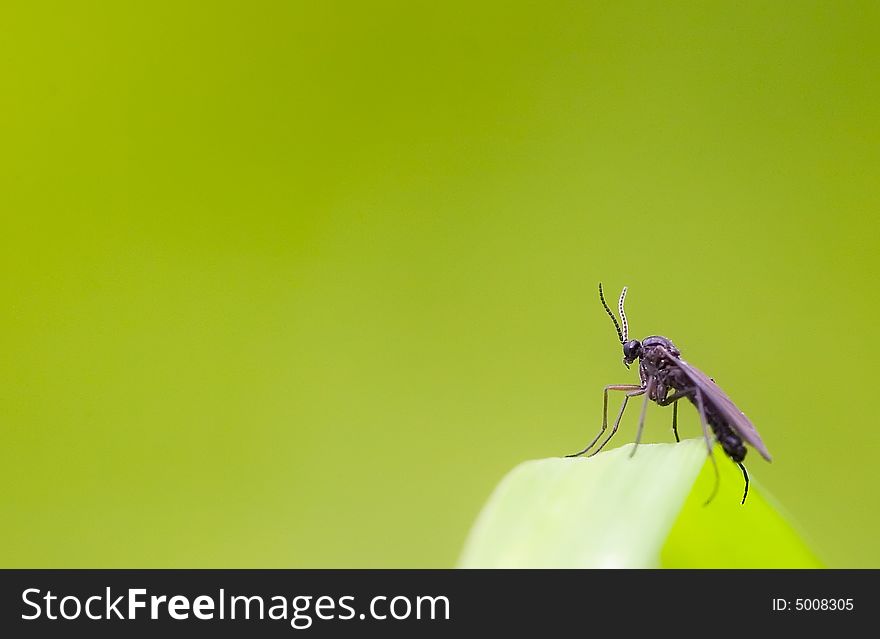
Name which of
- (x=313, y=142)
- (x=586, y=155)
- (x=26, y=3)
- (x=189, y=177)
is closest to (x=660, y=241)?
(x=586, y=155)

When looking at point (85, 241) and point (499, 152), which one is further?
point (499, 152)

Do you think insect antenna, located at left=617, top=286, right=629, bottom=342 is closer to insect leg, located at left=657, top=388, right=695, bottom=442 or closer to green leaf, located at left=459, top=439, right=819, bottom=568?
insect leg, located at left=657, top=388, right=695, bottom=442

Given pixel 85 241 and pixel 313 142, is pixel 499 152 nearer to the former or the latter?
pixel 313 142

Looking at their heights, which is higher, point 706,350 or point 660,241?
point 660,241

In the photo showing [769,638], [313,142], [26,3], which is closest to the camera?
[769,638]

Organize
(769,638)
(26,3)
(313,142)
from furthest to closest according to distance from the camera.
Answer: (313,142)
(26,3)
(769,638)
